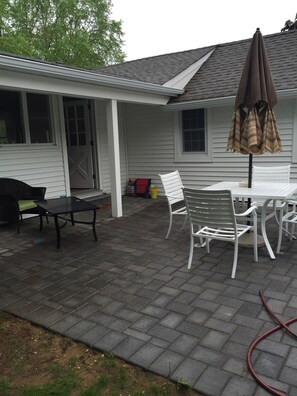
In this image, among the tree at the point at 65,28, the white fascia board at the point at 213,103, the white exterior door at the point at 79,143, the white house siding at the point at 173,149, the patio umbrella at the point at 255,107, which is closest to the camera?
the patio umbrella at the point at 255,107

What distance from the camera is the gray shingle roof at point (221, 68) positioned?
23.8ft

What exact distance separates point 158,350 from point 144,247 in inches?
92.2

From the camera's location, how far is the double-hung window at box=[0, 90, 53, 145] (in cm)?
637

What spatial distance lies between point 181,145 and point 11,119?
158 inches

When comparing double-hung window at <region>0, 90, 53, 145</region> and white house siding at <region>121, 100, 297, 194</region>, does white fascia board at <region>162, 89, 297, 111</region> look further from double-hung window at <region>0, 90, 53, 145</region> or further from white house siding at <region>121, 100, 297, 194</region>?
double-hung window at <region>0, 90, 53, 145</region>

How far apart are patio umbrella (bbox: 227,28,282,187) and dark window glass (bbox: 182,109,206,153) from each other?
3.85 m

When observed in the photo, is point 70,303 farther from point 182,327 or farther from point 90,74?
point 90,74

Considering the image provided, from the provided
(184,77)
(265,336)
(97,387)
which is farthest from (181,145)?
(97,387)

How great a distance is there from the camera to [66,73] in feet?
16.6

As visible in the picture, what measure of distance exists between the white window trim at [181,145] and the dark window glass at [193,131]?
0.11 meters

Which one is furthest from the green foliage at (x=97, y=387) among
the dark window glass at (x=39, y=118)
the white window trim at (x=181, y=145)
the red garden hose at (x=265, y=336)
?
the white window trim at (x=181, y=145)

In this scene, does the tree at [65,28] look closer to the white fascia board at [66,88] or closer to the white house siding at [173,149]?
the white house siding at [173,149]

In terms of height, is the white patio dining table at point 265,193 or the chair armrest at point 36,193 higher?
the white patio dining table at point 265,193

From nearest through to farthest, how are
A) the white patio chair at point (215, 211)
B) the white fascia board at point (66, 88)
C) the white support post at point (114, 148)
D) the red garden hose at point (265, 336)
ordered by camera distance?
the red garden hose at point (265, 336), the white patio chair at point (215, 211), the white fascia board at point (66, 88), the white support post at point (114, 148)
